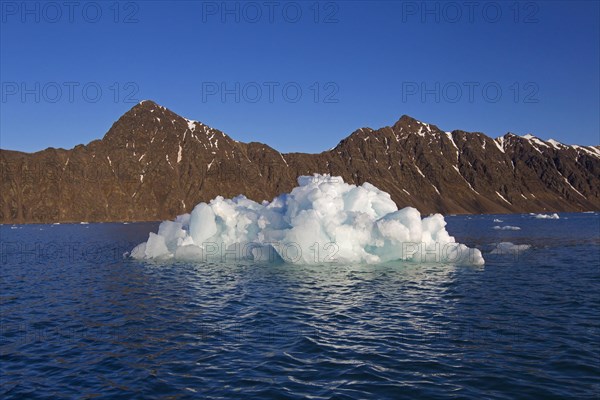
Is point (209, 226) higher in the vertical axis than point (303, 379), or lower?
higher

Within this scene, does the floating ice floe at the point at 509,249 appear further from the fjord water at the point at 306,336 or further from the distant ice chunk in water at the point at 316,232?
the fjord water at the point at 306,336

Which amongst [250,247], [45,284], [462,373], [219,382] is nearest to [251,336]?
[219,382]

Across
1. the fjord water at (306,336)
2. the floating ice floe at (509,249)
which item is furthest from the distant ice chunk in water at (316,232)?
the floating ice floe at (509,249)

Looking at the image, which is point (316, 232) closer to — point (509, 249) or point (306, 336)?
point (306, 336)

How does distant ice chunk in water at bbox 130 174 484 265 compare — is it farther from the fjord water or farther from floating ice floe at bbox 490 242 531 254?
floating ice floe at bbox 490 242 531 254

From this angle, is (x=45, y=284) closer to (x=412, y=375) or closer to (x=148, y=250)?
(x=148, y=250)

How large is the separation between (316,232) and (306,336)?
1887 centimetres

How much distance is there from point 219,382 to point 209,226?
30303mm

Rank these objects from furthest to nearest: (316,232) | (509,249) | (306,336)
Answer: (509,249) < (316,232) < (306,336)

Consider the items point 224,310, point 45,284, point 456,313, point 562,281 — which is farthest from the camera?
point 45,284

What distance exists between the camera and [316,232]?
34938 millimetres

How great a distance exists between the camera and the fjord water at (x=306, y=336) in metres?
11.8

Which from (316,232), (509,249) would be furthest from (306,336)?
(509,249)

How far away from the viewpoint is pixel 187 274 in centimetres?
3325
